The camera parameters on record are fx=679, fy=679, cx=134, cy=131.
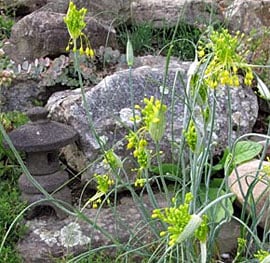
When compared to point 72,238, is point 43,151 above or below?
above

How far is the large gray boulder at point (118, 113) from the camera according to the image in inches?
103

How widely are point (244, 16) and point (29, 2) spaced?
1450mm

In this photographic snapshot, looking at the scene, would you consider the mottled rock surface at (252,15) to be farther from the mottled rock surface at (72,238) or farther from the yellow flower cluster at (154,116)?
the yellow flower cluster at (154,116)

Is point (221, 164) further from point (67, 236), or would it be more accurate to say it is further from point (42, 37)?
point (42, 37)

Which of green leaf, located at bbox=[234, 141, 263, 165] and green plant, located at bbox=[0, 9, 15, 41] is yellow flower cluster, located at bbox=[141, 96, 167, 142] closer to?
green leaf, located at bbox=[234, 141, 263, 165]

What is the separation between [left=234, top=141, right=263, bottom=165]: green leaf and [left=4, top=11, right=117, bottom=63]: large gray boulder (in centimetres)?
114

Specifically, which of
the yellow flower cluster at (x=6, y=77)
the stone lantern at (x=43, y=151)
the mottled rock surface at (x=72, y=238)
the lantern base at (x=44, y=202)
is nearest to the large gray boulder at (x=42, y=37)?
the yellow flower cluster at (x=6, y=77)

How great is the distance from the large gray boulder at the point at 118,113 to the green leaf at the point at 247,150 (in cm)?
12

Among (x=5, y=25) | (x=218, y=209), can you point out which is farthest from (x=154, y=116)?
(x=5, y=25)

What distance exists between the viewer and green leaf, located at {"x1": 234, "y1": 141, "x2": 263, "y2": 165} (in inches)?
97.6

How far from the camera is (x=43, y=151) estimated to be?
2.44 metres

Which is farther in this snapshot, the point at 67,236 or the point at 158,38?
the point at 158,38

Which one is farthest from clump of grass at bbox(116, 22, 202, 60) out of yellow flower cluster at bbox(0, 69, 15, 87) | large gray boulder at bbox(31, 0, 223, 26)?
yellow flower cluster at bbox(0, 69, 15, 87)

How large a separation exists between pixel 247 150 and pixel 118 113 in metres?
0.54
